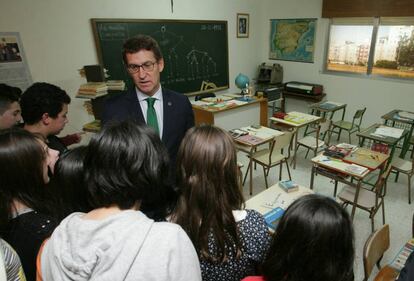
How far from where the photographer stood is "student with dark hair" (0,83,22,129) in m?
2.04

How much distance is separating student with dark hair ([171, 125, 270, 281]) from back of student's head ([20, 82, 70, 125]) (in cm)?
113

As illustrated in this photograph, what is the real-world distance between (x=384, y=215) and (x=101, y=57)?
170 inches

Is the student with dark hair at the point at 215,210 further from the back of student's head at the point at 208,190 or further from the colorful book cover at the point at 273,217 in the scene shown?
the colorful book cover at the point at 273,217

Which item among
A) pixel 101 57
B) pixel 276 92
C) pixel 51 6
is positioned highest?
pixel 51 6

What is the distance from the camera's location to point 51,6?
360 centimetres

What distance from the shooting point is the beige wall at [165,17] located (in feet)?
11.7

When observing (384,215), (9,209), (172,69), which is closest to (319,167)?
(384,215)

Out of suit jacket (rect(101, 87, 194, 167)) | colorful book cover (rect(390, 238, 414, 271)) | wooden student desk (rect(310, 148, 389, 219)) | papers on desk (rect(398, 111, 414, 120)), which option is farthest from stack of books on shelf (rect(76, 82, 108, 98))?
papers on desk (rect(398, 111, 414, 120))

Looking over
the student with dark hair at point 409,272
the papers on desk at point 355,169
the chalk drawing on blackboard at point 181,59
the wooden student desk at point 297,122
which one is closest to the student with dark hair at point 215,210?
the student with dark hair at point 409,272

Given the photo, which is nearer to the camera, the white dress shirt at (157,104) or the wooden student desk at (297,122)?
the white dress shirt at (157,104)

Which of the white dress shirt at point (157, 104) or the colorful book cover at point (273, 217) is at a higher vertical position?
the white dress shirt at point (157, 104)

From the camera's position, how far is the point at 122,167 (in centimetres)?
76

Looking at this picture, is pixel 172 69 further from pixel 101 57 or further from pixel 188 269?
pixel 188 269

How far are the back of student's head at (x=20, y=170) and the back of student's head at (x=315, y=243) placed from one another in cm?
96
